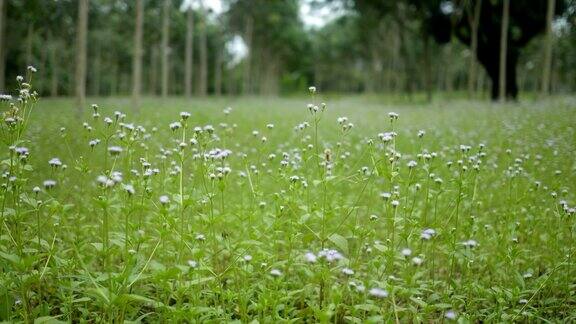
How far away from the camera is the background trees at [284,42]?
94.7 feet

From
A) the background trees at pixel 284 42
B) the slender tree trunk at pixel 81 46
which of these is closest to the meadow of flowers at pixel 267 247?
the slender tree trunk at pixel 81 46

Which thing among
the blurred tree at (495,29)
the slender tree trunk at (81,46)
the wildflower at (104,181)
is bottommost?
the wildflower at (104,181)

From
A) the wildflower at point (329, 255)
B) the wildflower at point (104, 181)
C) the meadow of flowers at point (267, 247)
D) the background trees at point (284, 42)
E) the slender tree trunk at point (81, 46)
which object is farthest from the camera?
the background trees at point (284, 42)

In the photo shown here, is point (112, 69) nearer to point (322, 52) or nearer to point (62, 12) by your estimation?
point (62, 12)

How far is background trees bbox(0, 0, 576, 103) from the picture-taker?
2888 cm

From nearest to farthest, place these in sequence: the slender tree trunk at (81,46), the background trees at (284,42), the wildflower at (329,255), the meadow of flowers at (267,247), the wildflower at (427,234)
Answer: the wildflower at (427,234) < the wildflower at (329,255) < the meadow of flowers at (267,247) < the slender tree trunk at (81,46) < the background trees at (284,42)

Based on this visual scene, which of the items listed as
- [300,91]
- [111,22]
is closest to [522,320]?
[111,22]

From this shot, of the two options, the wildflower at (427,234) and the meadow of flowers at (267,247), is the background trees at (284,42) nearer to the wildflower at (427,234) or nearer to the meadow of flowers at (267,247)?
the meadow of flowers at (267,247)

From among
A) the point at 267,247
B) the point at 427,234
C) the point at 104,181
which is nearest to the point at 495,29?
the point at 267,247

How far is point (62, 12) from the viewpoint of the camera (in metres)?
33.2

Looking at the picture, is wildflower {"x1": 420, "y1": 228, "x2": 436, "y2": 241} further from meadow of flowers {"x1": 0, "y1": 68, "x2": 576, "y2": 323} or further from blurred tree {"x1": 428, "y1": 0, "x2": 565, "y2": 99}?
blurred tree {"x1": 428, "y1": 0, "x2": 565, "y2": 99}

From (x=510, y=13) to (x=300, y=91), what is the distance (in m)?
52.5

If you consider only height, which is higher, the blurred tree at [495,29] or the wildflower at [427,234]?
the blurred tree at [495,29]

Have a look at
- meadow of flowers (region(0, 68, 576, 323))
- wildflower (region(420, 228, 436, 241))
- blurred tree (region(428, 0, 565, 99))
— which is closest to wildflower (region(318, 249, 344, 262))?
meadow of flowers (region(0, 68, 576, 323))
